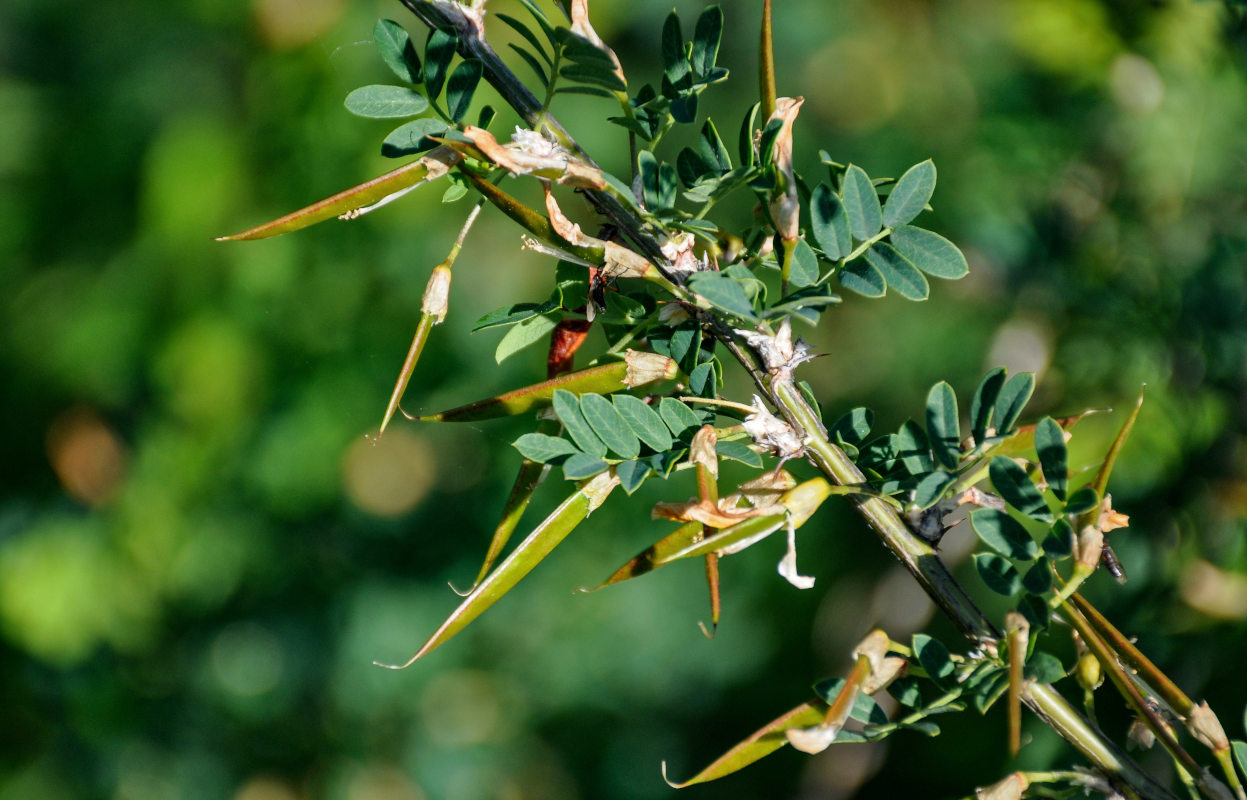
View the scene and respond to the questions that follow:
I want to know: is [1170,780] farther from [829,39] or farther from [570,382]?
[829,39]

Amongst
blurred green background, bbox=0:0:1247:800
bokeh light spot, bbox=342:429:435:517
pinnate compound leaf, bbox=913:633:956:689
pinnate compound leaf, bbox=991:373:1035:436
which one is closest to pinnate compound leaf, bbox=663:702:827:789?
pinnate compound leaf, bbox=913:633:956:689

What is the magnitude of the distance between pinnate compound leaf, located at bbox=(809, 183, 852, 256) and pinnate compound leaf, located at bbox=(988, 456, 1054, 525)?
0.13 meters

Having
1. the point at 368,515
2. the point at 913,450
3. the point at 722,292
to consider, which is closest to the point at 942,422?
the point at 913,450

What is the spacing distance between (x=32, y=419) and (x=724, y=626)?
1.29 m

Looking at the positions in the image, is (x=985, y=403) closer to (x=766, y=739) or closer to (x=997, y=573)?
(x=997, y=573)

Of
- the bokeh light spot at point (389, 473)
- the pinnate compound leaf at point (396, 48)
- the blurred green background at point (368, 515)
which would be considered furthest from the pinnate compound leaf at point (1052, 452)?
the bokeh light spot at point (389, 473)

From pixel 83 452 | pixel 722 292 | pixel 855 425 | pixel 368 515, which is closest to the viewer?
pixel 722 292

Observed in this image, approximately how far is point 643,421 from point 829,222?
13cm

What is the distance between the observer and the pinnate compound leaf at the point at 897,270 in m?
0.42

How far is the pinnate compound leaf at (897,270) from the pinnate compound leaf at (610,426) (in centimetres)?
15

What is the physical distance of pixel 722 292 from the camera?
0.34 metres

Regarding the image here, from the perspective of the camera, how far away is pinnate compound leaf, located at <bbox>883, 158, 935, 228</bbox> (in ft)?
1.34

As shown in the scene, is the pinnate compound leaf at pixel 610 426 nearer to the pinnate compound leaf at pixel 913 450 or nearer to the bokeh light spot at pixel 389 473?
the pinnate compound leaf at pixel 913 450

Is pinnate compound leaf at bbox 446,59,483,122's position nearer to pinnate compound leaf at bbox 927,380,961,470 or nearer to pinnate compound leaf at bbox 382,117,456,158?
pinnate compound leaf at bbox 382,117,456,158
